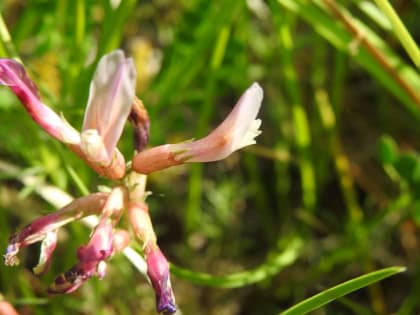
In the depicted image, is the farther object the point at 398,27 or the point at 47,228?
the point at 398,27

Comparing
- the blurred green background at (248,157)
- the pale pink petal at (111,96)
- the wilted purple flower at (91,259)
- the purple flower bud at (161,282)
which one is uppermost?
the pale pink petal at (111,96)

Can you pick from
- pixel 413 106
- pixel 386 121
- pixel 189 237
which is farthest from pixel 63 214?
pixel 386 121

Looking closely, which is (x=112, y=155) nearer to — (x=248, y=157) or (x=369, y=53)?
(x=369, y=53)

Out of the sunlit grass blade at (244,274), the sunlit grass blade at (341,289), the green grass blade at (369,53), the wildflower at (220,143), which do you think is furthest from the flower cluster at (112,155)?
the green grass blade at (369,53)

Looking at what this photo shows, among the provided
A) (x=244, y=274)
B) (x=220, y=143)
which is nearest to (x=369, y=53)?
(x=244, y=274)

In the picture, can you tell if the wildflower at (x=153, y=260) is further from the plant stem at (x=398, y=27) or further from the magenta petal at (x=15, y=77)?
the plant stem at (x=398, y=27)

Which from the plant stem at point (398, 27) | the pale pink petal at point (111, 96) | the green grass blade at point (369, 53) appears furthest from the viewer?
the green grass blade at point (369, 53)

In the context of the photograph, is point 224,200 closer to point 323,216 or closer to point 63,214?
point 323,216

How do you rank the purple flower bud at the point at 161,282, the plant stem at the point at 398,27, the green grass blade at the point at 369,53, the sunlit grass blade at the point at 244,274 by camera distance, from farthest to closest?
the green grass blade at the point at 369,53, the sunlit grass blade at the point at 244,274, the plant stem at the point at 398,27, the purple flower bud at the point at 161,282
